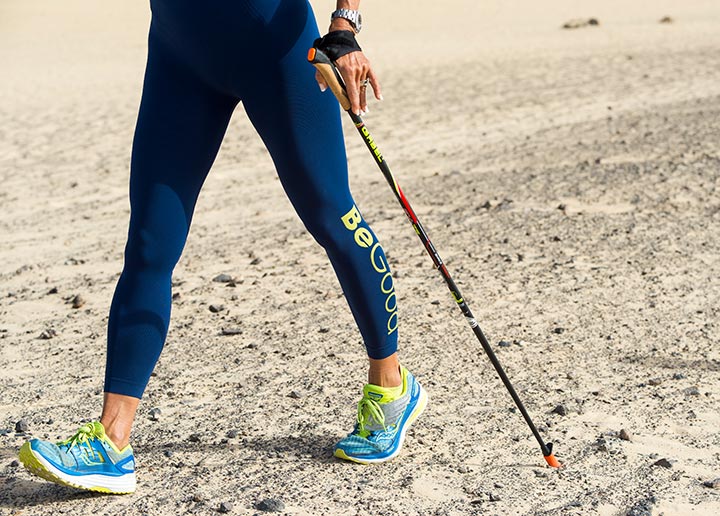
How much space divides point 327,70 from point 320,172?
0.33 metres

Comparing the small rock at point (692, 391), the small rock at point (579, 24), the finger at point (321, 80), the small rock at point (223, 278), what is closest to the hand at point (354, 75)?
the finger at point (321, 80)

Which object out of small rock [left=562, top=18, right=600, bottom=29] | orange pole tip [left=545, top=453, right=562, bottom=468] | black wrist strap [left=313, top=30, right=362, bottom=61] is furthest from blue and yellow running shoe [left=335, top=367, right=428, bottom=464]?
small rock [left=562, top=18, right=600, bottom=29]

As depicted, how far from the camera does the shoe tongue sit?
11.1 feet

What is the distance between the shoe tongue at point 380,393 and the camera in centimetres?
337

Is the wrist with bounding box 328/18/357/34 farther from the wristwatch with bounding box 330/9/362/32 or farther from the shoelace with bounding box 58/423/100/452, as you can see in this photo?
the shoelace with bounding box 58/423/100/452

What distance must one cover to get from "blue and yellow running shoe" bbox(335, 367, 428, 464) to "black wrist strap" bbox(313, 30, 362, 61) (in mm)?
1129

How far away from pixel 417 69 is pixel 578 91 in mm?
4563

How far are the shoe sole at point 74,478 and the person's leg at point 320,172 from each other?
0.91m

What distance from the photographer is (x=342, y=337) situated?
186 inches

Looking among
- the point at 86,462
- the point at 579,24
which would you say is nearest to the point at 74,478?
the point at 86,462

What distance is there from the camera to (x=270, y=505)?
310cm

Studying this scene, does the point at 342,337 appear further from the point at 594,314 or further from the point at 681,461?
the point at 681,461

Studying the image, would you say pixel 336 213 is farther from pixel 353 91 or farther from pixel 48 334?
pixel 48 334

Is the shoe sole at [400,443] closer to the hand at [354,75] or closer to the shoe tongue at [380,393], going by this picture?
the shoe tongue at [380,393]
